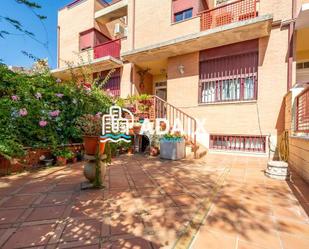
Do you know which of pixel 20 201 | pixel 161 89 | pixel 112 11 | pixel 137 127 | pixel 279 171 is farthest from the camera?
pixel 161 89

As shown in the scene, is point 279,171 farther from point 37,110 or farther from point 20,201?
point 37,110

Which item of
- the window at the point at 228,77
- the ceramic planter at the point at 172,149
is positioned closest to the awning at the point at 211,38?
the window at the point at 228,77

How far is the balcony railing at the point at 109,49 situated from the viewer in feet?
32.0

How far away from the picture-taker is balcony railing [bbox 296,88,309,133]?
3.95 metres

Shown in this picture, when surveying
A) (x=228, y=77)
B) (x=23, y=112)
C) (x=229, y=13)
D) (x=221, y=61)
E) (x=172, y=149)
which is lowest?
(x=172, y=149)

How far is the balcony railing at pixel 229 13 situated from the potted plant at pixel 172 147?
178 inches

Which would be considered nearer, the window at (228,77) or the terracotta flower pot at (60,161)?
the terracotta flower pot at (60,161)

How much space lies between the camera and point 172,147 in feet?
19.0

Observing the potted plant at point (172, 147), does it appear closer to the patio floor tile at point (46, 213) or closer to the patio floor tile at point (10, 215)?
the patio floor tile at point (46, 213)

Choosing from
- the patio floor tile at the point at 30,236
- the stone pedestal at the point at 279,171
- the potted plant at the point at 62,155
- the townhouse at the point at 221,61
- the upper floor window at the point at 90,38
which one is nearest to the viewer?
the patio floor tile at the point at 30,236

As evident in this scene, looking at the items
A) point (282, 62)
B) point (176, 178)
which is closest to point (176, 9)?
point (282, 62)

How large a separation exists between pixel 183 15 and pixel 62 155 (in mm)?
7051

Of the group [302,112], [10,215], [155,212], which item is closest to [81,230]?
[155,212]

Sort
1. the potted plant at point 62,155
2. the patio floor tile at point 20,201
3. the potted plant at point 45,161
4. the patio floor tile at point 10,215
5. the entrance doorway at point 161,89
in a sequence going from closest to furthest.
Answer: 1. the patio floor tile at point 10,215
2. the patio floor tile at point 20,201
3. the potted plant at point 45,161
4. the potted plant at point 62,155
5. the entrance doorway at point 161,89
